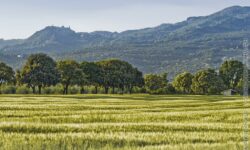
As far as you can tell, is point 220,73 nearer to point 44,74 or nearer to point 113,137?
point 44,74

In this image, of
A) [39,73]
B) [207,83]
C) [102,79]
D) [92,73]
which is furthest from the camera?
[207,83]

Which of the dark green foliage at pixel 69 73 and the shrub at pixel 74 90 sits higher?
the dark green foliage at pixel 69 73

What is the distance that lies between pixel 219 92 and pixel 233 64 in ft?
43.5

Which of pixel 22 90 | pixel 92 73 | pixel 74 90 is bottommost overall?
pixel 74 90

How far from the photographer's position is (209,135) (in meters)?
21.1

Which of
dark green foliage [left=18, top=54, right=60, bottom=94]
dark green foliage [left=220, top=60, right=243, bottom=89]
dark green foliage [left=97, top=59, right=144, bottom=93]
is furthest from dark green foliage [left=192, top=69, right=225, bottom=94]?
dark green foliage [left=18, top=54, right=60, bottom=94]

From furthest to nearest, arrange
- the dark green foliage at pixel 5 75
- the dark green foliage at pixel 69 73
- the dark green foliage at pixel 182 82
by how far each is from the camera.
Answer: the dark green foliage at pixel 182 82 < the dark green foliage at pixel 5 75 < the dark green foliage at pixel 69 73

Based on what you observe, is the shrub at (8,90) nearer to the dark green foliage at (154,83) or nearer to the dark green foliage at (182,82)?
the dark green foliage at (154,83)

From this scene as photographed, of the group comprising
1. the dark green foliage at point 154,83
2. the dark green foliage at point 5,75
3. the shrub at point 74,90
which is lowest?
the shrub at point 74,90

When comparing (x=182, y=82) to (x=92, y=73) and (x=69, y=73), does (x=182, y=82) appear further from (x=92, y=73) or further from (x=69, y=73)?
(x=69, y=73)

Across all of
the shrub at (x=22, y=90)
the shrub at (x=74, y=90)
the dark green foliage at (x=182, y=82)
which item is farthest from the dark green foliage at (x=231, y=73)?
the shrub at (x=22, y=90)

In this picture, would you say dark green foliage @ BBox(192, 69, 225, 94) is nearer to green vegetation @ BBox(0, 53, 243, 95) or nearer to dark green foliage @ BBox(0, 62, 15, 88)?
green vegetation @ BBox(0, 53, 243, 95)

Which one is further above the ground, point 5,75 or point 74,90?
point 5,75

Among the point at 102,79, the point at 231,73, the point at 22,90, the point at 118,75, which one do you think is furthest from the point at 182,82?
the point at 22,90
